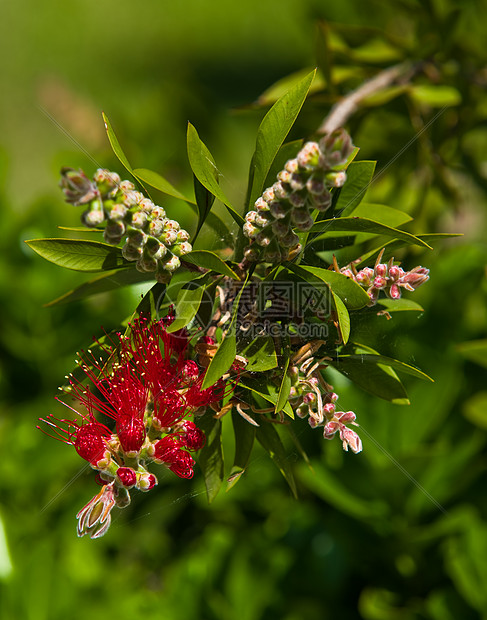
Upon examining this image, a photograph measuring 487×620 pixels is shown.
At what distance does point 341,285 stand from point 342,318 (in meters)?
0.05

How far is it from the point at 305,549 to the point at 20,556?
2.29 feet

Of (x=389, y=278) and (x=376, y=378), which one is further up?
(x=389, y=278)

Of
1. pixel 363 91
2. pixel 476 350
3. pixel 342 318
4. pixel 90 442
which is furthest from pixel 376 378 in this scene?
pixel 363 91

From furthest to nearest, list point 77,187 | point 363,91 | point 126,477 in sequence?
point 363,91 → point 126,477 → point 77,187

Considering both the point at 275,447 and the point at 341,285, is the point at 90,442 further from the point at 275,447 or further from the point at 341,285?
the point at 341,285

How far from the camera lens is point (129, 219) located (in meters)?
0.65

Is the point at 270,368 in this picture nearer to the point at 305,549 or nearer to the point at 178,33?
the point at 305,549

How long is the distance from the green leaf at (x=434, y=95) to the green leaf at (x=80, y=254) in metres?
0.82

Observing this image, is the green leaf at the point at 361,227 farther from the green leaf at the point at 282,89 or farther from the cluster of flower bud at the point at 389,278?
the green leaf at the point at 282,89

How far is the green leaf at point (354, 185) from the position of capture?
2.51ft

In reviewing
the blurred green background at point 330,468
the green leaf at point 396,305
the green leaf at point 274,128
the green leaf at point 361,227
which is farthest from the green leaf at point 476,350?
the green leaf at point 274,128

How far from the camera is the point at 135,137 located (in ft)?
6.93

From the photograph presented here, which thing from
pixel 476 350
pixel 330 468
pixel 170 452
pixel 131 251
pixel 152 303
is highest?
pixel 131 251

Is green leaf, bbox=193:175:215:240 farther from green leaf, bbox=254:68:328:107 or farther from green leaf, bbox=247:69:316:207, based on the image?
green leaf, bbox=254:68:328:107
